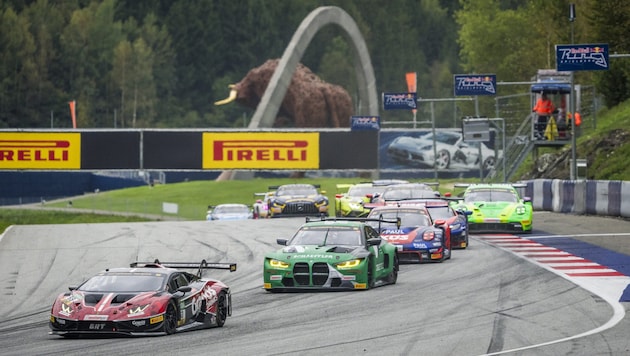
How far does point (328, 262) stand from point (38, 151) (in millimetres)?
43004

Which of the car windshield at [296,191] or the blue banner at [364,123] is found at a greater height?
the blue banner at [364,123]

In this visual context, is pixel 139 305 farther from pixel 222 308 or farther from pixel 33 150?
pixel 33 150

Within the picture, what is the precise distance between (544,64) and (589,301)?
256 feet

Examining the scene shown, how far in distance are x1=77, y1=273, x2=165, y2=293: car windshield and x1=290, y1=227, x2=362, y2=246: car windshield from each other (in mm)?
5640

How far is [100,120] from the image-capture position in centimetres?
13450

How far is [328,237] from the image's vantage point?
2328 centimetres

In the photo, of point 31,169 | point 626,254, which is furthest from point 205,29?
point 626,254

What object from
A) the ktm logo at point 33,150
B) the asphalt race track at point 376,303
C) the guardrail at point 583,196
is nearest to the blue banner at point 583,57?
the guardrail at point 583,196

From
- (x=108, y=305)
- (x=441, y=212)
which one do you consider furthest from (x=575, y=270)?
(x=108, y=305)

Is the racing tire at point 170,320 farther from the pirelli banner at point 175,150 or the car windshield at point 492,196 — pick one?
the pirelli banner at point 175,150

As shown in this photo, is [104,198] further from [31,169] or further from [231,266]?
[231,266]

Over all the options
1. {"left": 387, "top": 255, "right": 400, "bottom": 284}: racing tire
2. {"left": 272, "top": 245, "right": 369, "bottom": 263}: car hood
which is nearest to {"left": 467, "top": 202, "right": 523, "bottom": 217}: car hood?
{"left": 387, "top": 255, "right": 400, "bottom": 284}: racing tire

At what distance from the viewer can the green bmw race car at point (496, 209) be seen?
36.0 metres

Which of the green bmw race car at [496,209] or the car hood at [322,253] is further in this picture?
the green bmw race car at [496,209]
